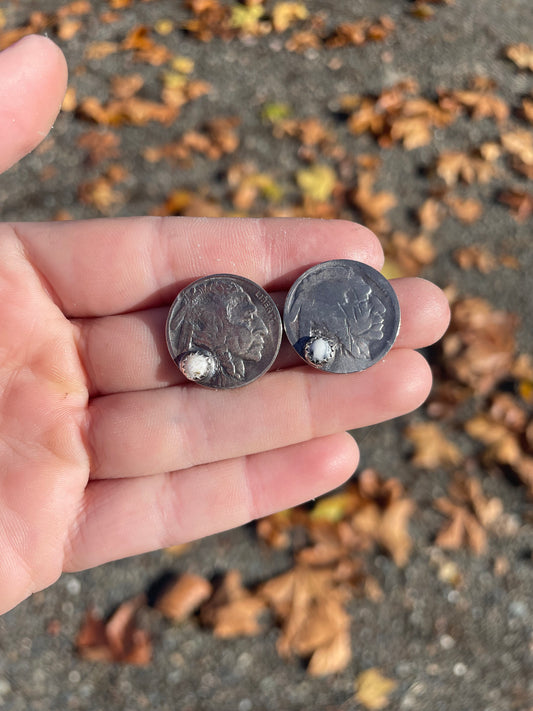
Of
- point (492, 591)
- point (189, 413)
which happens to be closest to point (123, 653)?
point (189, 413)

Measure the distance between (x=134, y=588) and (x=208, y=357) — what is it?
A: 5.96 ft

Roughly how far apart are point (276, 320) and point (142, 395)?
0.80 metres

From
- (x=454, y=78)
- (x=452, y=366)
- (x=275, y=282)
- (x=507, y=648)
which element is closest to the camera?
(x=275, y=282)

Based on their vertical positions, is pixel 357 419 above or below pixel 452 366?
above

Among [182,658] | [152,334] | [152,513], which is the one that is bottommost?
[182,658]

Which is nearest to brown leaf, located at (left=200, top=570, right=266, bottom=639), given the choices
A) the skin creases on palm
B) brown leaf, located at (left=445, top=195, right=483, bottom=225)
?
the skin creases on palm

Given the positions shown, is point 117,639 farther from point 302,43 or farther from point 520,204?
point 302,43

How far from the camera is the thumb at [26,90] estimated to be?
9.16 ft

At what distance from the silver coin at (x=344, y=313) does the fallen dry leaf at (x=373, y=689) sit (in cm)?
198

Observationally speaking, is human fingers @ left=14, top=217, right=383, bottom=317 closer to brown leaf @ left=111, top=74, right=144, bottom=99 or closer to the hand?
the hand

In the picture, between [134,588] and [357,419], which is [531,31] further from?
[134,588]

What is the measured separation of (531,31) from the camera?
5617mm

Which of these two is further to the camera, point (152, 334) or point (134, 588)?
point (134, 588)

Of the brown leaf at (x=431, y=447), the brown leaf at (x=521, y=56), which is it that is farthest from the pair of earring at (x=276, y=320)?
the brown leaf at (x=521, y=56)
